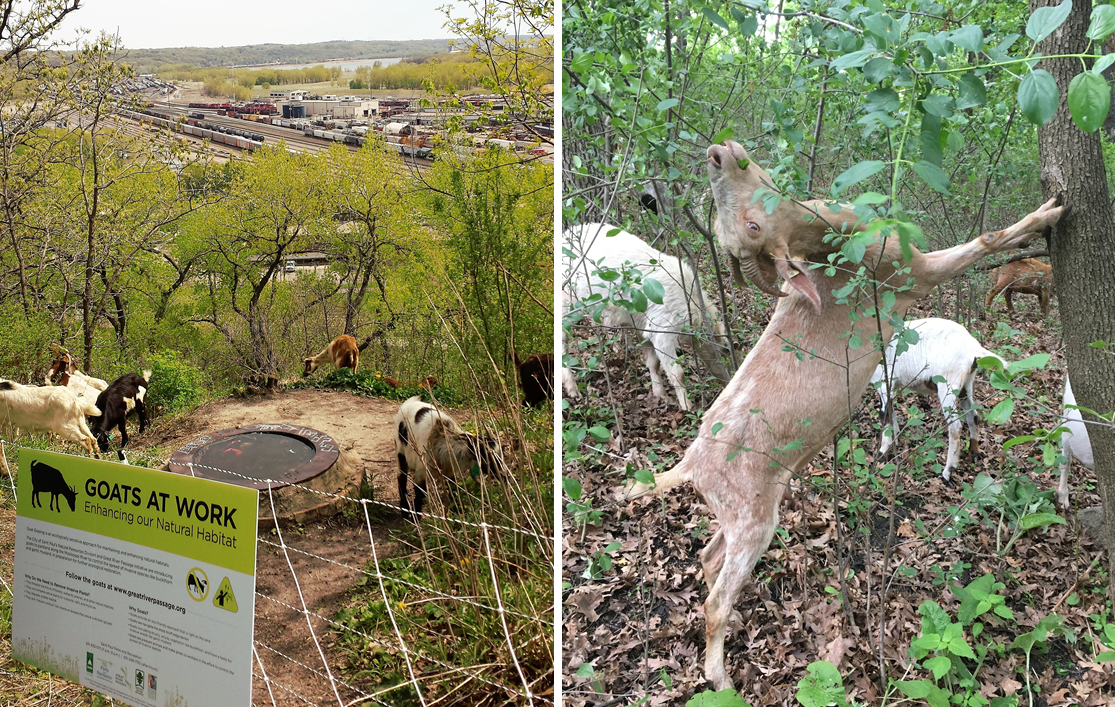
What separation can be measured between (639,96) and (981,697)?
1253mm

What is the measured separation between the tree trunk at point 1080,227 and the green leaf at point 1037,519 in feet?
0.74

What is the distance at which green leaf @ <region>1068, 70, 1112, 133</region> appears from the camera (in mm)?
922

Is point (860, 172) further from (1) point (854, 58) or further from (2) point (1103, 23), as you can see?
(2) point (1103, 23)

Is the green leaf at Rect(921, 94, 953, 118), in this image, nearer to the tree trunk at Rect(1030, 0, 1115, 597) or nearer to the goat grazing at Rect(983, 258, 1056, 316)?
the tree trunk at Rect(1030, 0, 1115, 597)

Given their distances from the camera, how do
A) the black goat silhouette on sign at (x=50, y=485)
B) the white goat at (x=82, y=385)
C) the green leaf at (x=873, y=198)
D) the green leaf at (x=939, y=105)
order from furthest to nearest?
the white goat at (x=82, y=385) → the black goat silhouette on sign at (x=50, y=485) → the green leaf at (x=939, y=105) → the green leaf at (x=873, y=198)

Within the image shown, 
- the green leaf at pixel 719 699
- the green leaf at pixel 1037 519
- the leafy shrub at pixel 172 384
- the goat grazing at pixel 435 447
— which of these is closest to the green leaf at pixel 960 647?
the green leaf at pixel 1037 519

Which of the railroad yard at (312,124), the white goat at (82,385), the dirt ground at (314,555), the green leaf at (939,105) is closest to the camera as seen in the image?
the green leaf at (939,105)

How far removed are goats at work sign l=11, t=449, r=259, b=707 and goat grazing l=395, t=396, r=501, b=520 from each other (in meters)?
0.38

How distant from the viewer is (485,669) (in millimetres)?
1764

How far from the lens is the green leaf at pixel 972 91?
1051 millimetres

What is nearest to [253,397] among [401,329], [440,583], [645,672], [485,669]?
[401,329]

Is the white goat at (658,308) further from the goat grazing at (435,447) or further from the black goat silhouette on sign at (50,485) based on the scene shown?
the black goat silhouette on sign at (50,485)

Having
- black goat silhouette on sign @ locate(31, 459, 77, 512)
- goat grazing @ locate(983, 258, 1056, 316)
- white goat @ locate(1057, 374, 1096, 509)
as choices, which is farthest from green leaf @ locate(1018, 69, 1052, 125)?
black goat silhouette on sign @ locate(31, 459, 77, 512)

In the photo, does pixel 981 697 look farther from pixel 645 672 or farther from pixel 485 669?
pixel 485 669
